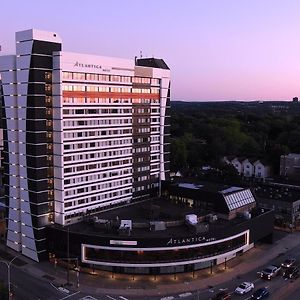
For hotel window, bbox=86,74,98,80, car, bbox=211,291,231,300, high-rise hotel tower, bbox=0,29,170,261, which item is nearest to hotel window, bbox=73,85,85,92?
high-rise hotel tower, bbox=0,29,170,261

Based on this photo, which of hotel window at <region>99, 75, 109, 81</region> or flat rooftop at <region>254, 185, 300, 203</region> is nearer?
hotel window at <region>99, 75, 109, 81</region>

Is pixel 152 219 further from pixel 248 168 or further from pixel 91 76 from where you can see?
pixel 248 168

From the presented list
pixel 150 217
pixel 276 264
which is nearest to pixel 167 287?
pixel 150 217

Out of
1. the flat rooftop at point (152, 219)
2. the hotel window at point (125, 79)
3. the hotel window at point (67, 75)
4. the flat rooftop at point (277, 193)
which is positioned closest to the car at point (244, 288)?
the flat rooftop at point (152, 219)

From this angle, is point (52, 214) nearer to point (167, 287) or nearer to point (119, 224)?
point (119, 224)

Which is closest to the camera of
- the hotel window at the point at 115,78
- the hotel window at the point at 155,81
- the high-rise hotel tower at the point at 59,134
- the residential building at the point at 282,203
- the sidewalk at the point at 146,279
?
the sidewalk at the point at 146,279

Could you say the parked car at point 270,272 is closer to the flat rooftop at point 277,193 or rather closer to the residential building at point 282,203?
the residential building at point 282,203

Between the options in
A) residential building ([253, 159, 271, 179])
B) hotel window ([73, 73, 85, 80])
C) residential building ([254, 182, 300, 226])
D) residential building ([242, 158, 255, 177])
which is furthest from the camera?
residential building ([242, 158, 255, 177])

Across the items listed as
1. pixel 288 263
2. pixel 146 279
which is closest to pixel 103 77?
pixel 146 279

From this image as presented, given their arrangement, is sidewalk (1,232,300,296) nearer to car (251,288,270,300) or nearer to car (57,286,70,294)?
car (57,286,70,294)
